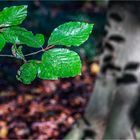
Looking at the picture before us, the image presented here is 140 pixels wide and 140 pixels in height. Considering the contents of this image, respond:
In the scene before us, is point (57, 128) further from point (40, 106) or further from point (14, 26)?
point (14, 26)

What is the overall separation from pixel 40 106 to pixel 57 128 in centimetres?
51

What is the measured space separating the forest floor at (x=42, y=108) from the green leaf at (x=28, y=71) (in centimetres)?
405

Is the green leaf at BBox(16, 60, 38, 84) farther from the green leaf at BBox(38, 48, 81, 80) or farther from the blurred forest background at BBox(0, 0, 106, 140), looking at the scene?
the blurred forest background at BBox(0, 0, 106, 140)

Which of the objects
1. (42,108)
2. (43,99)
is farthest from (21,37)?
(43,99)

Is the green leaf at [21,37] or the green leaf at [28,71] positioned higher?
the green leaf at [21,37]

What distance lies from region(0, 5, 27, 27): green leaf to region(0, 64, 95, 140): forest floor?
4037mm

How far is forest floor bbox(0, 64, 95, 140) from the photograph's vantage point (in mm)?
5160

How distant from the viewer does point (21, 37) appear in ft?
3.14

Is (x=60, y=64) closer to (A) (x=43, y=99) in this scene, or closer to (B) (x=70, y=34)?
(B) (x=70, y=34)

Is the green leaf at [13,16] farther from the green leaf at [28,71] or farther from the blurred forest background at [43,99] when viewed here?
the blurred forest background at [43,99]

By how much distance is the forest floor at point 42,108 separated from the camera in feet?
16.9

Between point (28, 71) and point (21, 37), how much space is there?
87 millimetres

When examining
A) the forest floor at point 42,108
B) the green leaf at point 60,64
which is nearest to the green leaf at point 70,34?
the green leaf at point 60,64

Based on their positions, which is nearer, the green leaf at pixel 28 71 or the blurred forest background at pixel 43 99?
the green leaf at pixel 28 71
